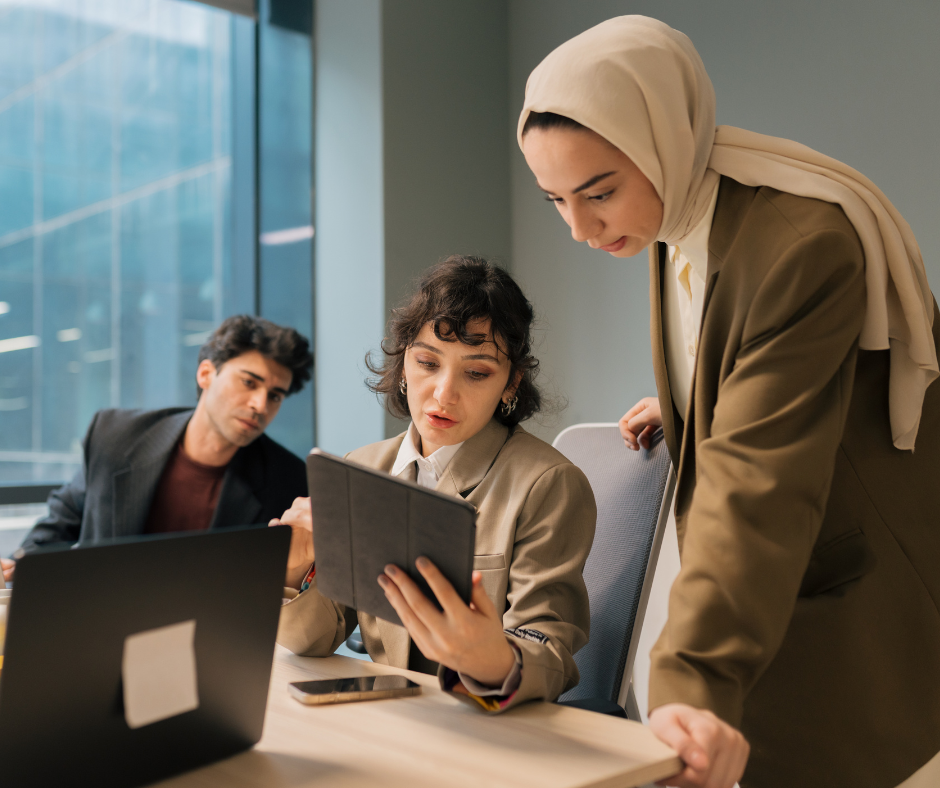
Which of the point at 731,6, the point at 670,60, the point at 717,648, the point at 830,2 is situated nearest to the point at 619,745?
the point at 717,648

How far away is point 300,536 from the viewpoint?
3.74ft

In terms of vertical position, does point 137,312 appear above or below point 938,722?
above

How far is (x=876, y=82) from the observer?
1938 millimetres

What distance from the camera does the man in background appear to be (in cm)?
231

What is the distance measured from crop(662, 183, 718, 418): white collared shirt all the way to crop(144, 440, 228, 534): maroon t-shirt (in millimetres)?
1568

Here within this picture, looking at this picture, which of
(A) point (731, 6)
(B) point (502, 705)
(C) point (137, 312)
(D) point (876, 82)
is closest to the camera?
(B) point (502, 705)

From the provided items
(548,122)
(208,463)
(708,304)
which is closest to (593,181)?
(548,122)

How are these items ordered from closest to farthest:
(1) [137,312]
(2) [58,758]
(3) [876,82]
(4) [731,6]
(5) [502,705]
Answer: (2) [58,758]
(5) [502,705]
(3) [876,82]
(4) [731,6]
(1) [137,312]

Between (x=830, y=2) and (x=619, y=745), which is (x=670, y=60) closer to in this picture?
(x=619, y=745)

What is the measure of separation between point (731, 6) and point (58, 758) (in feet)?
7.58

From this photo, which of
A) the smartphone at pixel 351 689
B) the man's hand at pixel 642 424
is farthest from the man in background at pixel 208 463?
the smartphone at pixel 351 689

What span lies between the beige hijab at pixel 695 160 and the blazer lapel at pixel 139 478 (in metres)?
1.74

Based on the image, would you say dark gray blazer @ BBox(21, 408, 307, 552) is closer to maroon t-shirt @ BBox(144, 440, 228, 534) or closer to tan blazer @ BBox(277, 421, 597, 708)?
maroon t-shirt @ BBox(144, 440, 228, 534)

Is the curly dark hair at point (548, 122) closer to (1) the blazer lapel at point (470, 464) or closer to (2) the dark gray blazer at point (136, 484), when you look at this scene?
(1) the blazer lapel at point (470, 464)
